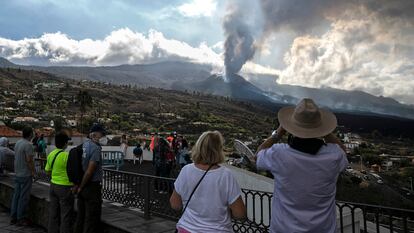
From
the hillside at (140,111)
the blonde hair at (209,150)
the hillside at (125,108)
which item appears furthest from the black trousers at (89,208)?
the hillside at (125,108)

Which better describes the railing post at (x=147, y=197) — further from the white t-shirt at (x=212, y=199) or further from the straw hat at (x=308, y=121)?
the straw hat at (x=308, y=121)

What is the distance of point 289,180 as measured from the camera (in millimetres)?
2496

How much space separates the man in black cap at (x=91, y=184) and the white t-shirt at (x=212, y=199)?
7.15 feet

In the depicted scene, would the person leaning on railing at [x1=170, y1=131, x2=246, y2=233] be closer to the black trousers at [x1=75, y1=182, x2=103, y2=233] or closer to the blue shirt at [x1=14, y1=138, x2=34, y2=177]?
the black trousers at [x1=75, y1=182, x2=103, y2=233]

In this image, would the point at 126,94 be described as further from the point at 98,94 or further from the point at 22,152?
the point at 22,152

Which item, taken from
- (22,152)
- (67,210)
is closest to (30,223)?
(22,152)

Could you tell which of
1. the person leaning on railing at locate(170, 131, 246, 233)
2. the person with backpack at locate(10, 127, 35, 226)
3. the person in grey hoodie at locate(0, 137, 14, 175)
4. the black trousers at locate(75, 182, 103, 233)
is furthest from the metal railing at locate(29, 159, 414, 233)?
the person in grey hoodie at locate(0, 137, 14, 175)

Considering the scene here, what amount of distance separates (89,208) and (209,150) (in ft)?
8.85

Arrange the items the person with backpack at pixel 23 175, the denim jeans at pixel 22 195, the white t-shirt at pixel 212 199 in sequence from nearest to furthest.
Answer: the white t-shirt at pixel 212 199, the person with backpack at pixel 23 175, the denim jeans at pixel 22 195

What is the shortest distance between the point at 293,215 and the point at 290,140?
1.61 ft

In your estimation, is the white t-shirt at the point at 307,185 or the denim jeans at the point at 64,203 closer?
the white t-shirt at the point at 307,185

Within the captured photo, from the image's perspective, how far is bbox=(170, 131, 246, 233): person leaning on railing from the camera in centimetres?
281

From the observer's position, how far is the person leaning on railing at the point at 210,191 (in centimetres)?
281

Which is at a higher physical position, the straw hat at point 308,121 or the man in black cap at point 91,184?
the straw hat at point 308,121
